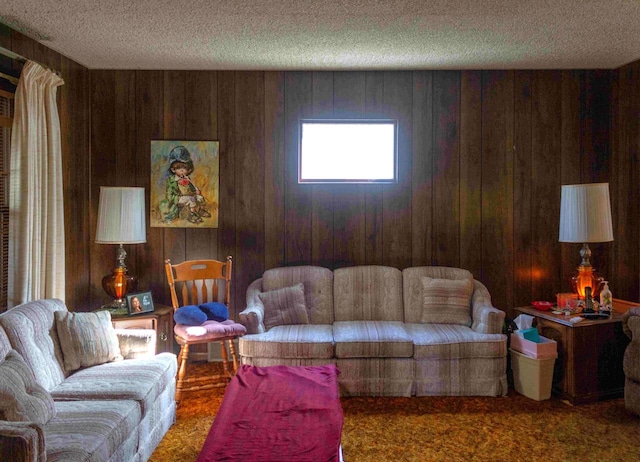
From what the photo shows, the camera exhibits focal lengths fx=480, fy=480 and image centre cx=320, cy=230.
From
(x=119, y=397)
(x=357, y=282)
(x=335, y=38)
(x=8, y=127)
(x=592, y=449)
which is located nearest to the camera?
(x=119, y=397)

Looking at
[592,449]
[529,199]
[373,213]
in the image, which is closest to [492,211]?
[529,199]

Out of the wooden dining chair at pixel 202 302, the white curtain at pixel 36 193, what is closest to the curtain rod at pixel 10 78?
the white curtain at pixel 36 193

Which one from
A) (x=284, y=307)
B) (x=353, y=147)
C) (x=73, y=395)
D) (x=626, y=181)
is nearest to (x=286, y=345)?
(x=284, y=307)

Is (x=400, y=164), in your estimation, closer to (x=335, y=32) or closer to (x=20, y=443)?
(x=335, y=32)

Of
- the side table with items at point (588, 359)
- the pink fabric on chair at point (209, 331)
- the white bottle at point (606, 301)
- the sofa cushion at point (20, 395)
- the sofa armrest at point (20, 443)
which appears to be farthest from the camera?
the white bottle at point (606, 301)

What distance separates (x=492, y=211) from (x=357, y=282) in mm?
1405

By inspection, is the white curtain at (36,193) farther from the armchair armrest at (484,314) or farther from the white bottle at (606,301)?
the white bottle at (606,301)

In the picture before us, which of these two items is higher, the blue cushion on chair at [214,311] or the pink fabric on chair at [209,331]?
the blue cushion on chair at [214,311]

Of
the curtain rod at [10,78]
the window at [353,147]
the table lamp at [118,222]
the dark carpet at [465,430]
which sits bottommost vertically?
the dark carpet at [465,430]

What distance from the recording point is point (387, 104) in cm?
433

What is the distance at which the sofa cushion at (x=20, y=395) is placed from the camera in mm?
2012

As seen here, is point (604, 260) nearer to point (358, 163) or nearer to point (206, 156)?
point (358, 163)

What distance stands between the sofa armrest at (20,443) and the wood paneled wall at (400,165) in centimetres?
261

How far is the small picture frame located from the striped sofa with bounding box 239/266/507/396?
79 centimetres
